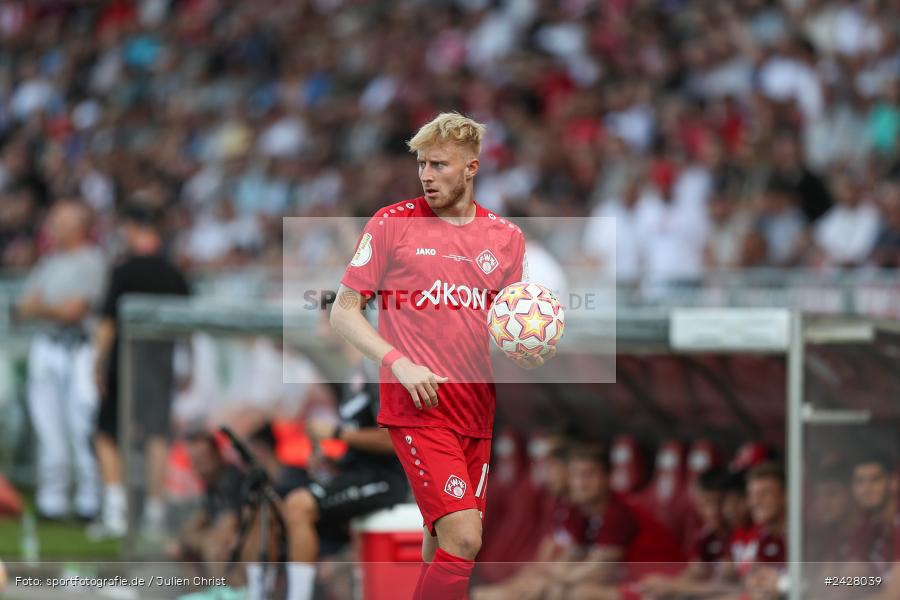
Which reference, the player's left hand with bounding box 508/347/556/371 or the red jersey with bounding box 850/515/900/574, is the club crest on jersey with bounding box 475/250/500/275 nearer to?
the player's left hand with bounding box 508/347/556/371

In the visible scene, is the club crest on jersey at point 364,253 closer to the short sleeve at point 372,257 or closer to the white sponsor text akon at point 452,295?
the short sleeve at point 372,257

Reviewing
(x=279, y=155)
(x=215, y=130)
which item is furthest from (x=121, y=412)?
(x=215, y=130)

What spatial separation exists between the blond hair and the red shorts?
1.03 metres

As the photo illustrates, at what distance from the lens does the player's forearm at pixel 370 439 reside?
6.73 m

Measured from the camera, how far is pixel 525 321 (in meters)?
5.00

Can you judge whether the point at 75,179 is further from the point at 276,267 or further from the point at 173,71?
the point at 276,267

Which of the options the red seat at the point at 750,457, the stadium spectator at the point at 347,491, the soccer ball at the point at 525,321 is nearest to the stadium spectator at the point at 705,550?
the red seat at the point at 750,457

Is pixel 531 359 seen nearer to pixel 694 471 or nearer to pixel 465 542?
pixel 465 542

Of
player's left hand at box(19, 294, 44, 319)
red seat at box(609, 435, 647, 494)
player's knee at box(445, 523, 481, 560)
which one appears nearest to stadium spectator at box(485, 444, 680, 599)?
red seat at box(609, 435, 647, 494)

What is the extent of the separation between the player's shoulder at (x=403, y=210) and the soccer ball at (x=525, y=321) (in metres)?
0.45

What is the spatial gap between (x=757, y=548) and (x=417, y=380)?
3.10 m

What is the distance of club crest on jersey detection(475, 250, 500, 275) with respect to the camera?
206 inches

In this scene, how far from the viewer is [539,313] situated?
5.03 metres

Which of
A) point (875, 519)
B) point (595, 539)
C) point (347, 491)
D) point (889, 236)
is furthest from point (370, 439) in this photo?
→ point (889, 236)
